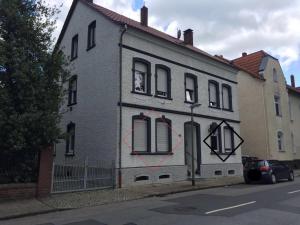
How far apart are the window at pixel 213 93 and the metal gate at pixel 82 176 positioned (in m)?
9.79

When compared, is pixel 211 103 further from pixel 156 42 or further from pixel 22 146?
pixel 22 146

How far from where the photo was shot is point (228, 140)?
2456 centimetres

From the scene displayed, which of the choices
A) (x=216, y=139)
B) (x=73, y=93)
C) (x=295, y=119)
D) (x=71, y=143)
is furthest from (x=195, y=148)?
(x=295, y=119)

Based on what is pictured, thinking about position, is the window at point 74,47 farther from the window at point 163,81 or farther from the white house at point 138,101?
the window at point 163,81

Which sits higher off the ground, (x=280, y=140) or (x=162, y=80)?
(x=162, y=80)

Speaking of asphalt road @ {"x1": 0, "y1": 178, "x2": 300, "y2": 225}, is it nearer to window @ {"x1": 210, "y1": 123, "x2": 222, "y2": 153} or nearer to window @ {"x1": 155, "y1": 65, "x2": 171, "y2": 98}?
window @ {"x1": 155, "y1": 65, "x2": 171, "y2": 98}

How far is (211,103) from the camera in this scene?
23.7 metres

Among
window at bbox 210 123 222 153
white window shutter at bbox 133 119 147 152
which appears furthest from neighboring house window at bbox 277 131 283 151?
white window shutter at bbox 133 119 147 152

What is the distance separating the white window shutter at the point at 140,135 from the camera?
17828 mm

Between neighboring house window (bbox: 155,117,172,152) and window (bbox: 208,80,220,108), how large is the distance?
5.21 meters

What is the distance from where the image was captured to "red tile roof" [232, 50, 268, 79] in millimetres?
30516

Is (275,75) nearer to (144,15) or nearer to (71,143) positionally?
(144,15)

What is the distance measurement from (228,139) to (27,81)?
15.7 meters

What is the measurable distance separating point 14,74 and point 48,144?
297 cm
